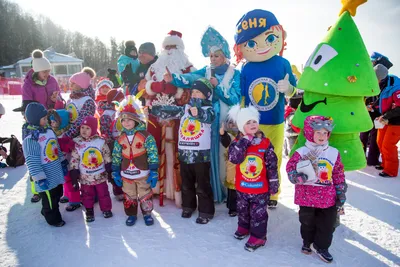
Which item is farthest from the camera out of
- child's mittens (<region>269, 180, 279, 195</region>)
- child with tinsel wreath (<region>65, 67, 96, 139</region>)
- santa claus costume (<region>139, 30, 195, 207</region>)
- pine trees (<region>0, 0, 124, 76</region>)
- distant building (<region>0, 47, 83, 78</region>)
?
pine trees (<region>0, 0, 124, 76</region>)

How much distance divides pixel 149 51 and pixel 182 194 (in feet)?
7.40

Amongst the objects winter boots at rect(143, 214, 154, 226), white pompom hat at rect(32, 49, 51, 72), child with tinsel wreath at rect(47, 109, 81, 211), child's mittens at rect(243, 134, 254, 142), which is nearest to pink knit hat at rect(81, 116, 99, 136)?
child with tinsel wreath at rect(47, 109, 81, 211)

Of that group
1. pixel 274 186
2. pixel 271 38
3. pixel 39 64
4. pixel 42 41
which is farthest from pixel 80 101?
pixel 42 41

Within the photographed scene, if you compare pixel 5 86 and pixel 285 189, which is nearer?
pixel 285 189

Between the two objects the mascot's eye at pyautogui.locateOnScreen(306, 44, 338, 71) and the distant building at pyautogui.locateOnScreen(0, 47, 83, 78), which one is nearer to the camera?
the mascot's eye at pyautogui.locateOnScreen(306, 44, 338, 71)

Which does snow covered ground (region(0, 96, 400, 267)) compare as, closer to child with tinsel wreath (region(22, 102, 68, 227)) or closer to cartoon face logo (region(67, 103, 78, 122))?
child with tinsel wreath (region(22, 102, 68, 227))

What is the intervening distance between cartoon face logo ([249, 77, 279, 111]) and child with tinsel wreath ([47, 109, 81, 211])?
94.6 inches

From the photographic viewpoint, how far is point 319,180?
256 cm

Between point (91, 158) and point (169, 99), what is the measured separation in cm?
123

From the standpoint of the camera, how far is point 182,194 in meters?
3.61

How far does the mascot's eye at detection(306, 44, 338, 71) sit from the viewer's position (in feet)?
9.15

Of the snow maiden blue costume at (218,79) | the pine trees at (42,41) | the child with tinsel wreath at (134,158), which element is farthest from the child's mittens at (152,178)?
the pine trees at (42,41)

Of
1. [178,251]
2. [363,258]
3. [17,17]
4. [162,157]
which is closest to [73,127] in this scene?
[162,157]

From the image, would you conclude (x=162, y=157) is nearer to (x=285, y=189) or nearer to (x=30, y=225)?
(x=30, y=225)
